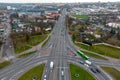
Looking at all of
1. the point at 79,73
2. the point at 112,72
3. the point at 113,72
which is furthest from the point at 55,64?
the point at 113,72

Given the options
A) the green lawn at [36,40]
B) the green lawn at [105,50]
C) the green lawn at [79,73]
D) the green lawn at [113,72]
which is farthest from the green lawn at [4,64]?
the green lawn at [105,50]

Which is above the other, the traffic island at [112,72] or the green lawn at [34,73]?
the green lawn at [34,73]

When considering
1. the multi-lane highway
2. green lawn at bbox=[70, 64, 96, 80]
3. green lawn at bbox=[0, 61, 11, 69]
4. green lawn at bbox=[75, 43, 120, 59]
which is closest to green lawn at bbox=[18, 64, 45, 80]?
the multi-lane highway

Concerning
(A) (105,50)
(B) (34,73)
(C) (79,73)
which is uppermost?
(B) (34,73)

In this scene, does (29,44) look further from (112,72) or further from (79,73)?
(112,72)

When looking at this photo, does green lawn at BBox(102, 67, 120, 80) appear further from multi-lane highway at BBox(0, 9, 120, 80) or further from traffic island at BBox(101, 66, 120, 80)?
multi-lane highway at BBox(0, 9, 120, 80)

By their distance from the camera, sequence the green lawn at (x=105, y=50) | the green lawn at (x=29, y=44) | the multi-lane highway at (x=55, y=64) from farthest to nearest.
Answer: the green lawn at (x=29, y=44), the green lawn at (x=105, y=50), the multi-lane highway at (x=55, y=64)

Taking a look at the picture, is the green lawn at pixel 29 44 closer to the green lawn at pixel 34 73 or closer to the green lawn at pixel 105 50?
the green lawn at pixel 34 73
